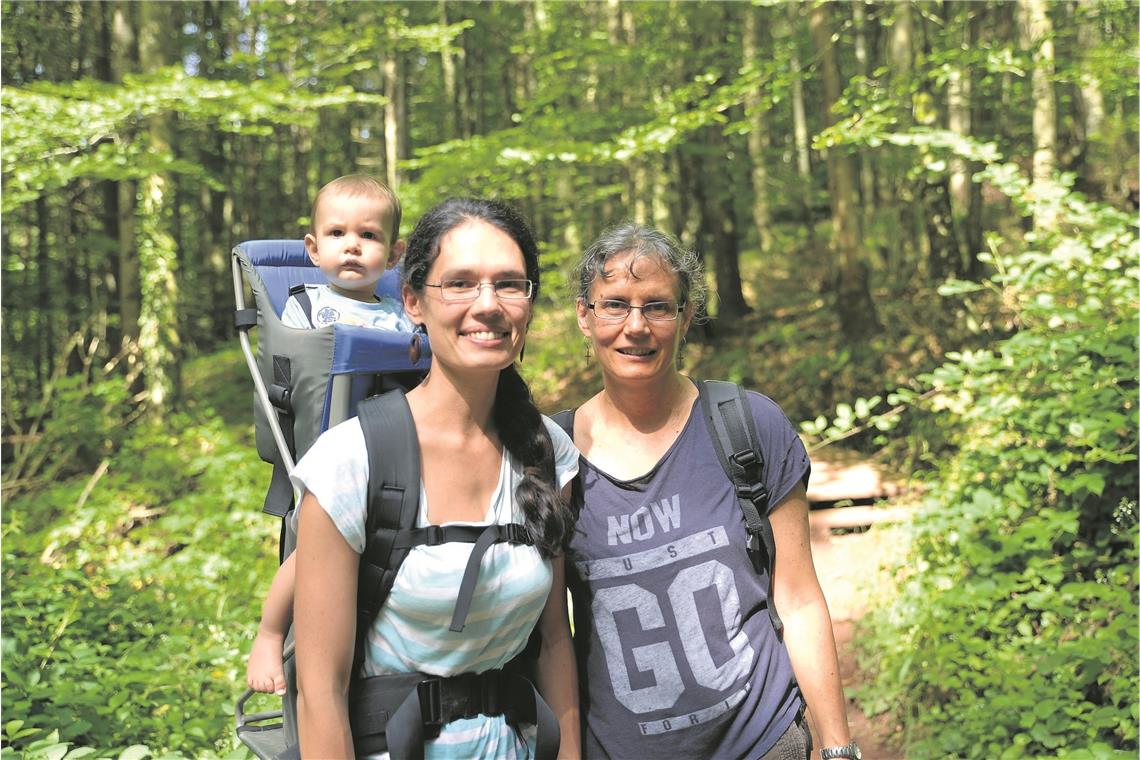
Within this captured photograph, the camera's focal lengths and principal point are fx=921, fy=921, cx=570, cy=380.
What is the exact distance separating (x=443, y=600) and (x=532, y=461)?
0.37 meters

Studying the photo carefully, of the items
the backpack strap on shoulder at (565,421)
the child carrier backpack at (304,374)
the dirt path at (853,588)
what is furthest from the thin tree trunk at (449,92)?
the backpack strap on shoulder at (565,421)

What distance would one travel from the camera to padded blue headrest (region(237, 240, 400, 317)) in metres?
2.66

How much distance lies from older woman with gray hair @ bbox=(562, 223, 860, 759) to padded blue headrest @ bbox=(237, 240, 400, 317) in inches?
30.0

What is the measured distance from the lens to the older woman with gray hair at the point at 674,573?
212cm

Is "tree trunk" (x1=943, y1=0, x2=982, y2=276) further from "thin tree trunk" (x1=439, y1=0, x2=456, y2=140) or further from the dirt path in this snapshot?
"thin tree trunk" (x1=439, y1=0, x2=456, y2=140)

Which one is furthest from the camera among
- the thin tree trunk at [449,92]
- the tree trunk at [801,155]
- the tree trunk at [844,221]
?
the thin tree trunk at [449,92]

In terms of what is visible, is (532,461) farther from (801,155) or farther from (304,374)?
(801,155)

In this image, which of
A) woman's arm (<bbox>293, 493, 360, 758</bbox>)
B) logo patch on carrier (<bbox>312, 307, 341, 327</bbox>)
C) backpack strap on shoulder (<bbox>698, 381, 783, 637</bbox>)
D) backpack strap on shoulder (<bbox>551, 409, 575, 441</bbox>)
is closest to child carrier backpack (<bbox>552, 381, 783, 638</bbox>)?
backpack strap on shoulder (<bbox>698, 381, 783, 637</bbox>)

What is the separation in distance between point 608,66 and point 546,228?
7281 millimetres

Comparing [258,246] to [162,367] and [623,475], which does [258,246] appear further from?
[162,367]

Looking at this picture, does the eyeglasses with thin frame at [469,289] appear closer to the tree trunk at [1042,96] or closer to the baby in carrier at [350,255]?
the baby in carrier at [350,255]

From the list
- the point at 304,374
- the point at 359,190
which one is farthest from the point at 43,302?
the point at 304,374

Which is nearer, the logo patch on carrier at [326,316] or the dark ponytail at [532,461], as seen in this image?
the dark ponytail at [532,461]

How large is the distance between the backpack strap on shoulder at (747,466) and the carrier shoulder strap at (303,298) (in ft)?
3.73
